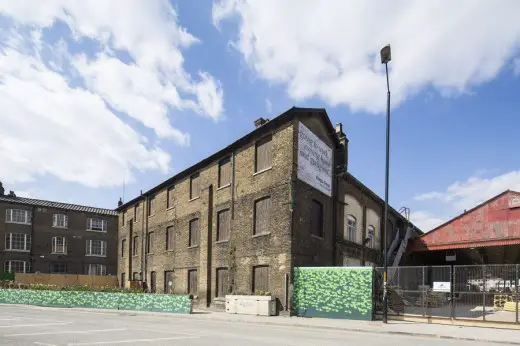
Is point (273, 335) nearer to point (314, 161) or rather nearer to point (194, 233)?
point (314, 161)

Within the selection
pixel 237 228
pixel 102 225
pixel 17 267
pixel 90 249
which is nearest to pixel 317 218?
pixel 237 228

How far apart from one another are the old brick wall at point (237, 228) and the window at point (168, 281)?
0.44 metres

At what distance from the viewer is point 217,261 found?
83.9 feet

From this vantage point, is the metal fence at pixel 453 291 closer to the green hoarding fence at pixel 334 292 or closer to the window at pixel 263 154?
the green hoarding fence at pixel 334 292

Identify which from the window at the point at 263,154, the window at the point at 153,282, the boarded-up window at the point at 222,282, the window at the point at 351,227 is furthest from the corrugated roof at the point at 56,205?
the window at the point at 351,227

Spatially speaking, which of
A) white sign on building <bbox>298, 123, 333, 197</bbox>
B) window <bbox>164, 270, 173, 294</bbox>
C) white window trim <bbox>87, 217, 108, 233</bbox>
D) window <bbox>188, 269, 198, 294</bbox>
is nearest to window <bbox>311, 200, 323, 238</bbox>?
white sign on building <bbox>298, 123, 333, 197</bbox>

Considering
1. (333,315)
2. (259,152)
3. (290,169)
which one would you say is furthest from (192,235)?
(333,315)

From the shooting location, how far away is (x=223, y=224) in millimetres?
25875

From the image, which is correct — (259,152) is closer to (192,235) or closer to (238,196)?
(238,196)

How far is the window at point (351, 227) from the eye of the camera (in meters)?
27.1

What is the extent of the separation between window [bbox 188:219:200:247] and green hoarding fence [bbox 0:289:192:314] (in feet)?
18.1

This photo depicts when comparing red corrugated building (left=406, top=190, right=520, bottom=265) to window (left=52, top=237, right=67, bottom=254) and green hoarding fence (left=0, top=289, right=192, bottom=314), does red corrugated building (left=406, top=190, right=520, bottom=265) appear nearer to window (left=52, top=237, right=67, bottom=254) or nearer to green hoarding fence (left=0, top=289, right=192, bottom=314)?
green hoarding fence (left=0, top=289, right=192, bottom=314)

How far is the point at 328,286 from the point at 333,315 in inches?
47.7

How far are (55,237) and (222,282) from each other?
104ft
